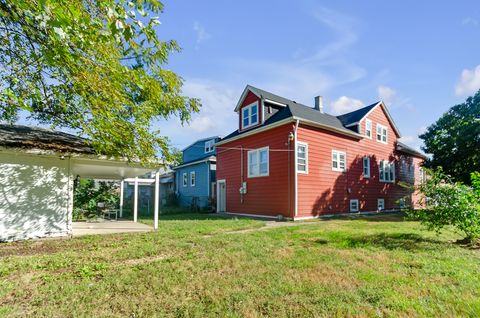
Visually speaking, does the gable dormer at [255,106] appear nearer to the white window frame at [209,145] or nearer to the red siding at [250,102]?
the red siding at [250,102]

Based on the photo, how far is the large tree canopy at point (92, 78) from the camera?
4.01 meters

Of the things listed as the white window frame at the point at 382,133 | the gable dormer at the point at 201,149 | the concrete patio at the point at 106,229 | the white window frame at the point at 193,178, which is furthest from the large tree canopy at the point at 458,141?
the concrete patio at the point at 106,229

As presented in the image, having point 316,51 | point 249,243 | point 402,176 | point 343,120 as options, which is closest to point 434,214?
point 249,243

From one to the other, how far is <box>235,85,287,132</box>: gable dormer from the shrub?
9011 millimetres

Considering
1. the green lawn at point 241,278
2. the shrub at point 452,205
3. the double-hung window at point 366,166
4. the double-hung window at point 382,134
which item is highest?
the double-hung window at point 382,134

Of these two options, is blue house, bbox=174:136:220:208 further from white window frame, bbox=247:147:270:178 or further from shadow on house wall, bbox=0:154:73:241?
shadow on house wall, bbox=0:154:73:241

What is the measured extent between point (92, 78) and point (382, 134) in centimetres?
1837

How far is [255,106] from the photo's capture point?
15258mm

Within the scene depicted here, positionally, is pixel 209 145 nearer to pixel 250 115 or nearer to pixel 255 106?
pixel 250 115

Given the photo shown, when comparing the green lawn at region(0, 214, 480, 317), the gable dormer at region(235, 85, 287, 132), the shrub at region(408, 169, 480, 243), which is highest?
the gable dormer at region(235, 85, 287, 132)

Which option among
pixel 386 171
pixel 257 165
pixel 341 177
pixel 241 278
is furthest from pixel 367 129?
pixel 241 278

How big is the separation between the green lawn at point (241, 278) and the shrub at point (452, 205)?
58 cm

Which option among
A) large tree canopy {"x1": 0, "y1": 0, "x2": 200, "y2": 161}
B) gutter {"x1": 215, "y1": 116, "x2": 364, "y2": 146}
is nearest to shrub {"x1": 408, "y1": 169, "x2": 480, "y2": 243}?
gutter {"x1": 215, "y1": 116, "x2": 364, "y2": 146}

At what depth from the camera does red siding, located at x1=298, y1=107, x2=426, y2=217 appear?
13.2m
